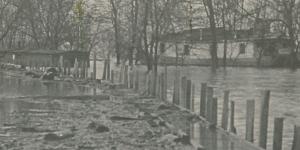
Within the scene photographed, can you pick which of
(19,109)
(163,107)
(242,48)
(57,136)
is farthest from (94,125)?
(242,48)

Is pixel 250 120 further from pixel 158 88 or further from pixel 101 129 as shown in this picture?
pixel 158 88

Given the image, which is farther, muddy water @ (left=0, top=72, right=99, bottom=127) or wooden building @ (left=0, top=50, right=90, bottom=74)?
wooden building @ (left=0, top=50, right=90, bottom=74)

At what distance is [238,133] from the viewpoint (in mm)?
17297

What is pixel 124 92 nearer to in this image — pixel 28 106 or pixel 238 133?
pixel 28 106

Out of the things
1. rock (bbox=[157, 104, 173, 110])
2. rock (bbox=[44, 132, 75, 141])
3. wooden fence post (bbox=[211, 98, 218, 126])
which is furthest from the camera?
rock (bbox=[157, 104, 173, 110])

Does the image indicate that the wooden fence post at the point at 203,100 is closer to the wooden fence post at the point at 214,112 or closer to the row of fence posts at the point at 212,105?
the row of fence posts at the point at 212,105

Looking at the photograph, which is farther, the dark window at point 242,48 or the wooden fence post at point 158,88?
the dark window at point 242,48

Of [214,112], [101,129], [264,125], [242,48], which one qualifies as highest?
[242,48]

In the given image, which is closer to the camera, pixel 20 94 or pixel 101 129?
pixel 101 129

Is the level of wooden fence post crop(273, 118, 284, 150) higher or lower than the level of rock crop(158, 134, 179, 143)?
higher

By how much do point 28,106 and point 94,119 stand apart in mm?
Answer: 5293

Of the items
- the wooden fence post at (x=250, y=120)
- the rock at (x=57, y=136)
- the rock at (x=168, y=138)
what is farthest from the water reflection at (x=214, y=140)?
the rock at (x=57, y=136)

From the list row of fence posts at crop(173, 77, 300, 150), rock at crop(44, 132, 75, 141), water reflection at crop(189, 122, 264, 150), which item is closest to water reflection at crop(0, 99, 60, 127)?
rock at crop(44, 132, 75, 141)

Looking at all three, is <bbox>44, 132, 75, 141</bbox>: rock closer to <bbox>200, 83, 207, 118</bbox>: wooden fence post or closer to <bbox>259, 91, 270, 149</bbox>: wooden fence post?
<bbox>259, 91, 270, 149</bbox>: wooden fence post
